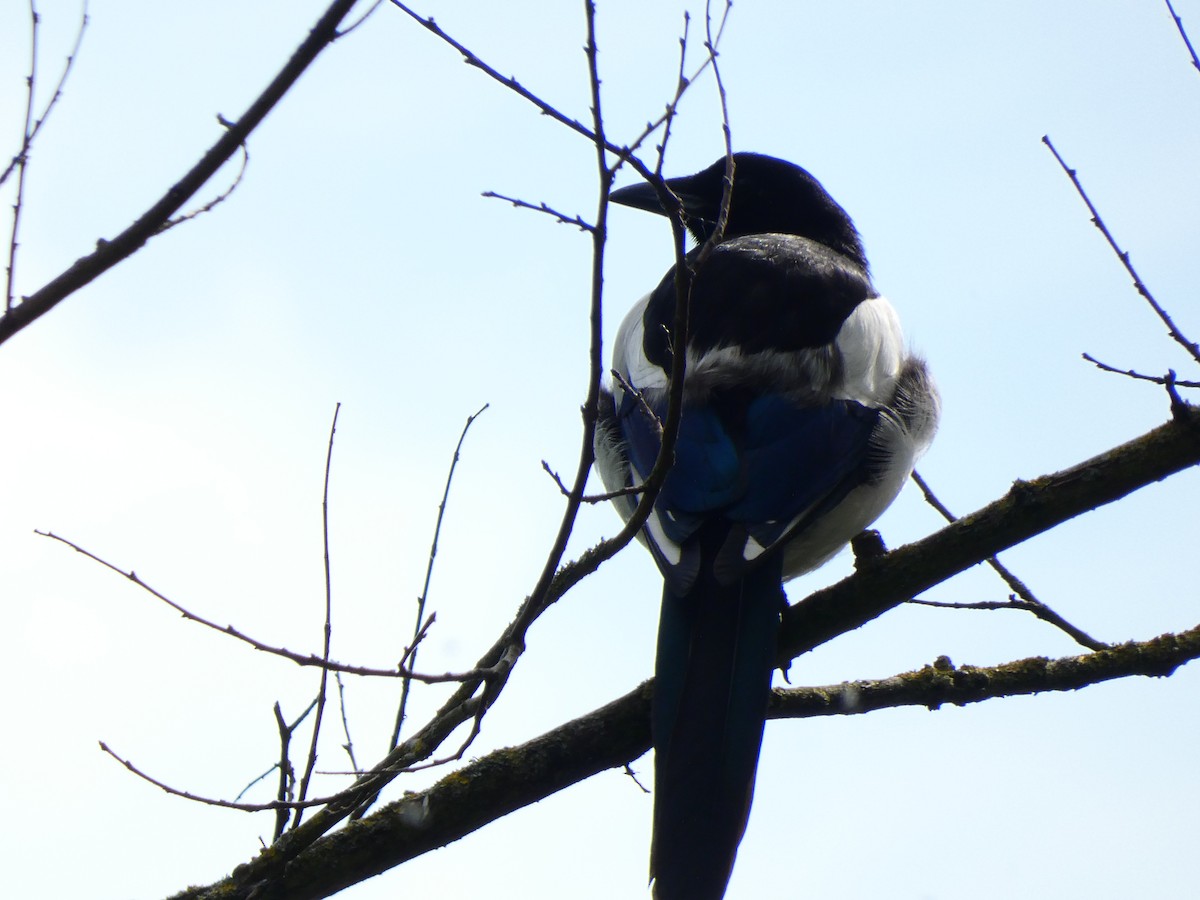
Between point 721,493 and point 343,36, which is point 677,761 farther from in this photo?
point 343,36

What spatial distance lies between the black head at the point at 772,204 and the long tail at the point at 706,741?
2105 mm

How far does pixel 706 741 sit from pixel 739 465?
70 cm

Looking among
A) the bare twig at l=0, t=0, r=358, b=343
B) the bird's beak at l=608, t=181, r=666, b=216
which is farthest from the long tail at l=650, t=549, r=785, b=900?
the bird's beak at l=608, t=181, r=666, b=216

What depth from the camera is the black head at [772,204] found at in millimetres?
4531

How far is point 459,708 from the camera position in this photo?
2.40 m

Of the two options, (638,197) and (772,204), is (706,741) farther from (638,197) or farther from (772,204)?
(638,197)

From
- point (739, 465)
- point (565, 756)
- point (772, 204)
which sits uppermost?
point (772, 204)

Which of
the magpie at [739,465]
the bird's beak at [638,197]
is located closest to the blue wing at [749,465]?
the magpie at [739,465]

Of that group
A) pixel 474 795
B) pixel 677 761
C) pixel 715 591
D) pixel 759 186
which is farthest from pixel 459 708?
pixel 759 186

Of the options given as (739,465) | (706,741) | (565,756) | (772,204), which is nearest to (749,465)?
(739,465)

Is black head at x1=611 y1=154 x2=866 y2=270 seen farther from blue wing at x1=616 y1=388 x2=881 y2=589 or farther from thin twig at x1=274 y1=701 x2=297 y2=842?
thin twig at x1=274 y1=701 x2=297 y2=842

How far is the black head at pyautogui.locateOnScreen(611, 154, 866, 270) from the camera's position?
4531mm

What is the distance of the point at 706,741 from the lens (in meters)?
2.59

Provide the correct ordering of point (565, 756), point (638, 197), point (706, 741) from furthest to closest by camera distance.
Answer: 1. point (638, 197)
2. point (706, 741)
3. point (565, 756)
